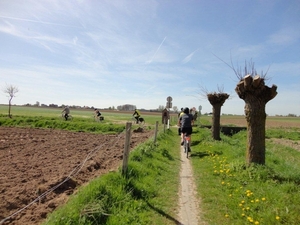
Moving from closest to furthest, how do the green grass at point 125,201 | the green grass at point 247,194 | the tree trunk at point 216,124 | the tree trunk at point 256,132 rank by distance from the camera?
the green grass at point 125,201 → the green grass at point 247,194 → the tree trunk at point 256,132 → the tree trunk at point 216,124

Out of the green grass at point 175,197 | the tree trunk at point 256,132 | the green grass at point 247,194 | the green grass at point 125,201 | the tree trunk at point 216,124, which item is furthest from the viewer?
the tree trunk at point 216,124

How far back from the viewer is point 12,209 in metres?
4.53

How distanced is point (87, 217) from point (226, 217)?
2811 mm

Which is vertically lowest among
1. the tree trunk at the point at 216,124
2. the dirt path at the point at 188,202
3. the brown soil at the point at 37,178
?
the dirt path at the point at 188,202

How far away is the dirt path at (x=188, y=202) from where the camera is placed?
14.7 ft

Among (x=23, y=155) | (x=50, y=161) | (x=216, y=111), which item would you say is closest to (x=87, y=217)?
(x=50, y=161)

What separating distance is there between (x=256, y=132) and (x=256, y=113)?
66 centimetres

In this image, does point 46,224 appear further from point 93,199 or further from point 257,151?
point 257,151

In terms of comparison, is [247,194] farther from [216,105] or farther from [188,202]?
[216,105]

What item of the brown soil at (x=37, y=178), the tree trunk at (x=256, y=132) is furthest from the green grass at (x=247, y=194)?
the brown soil at (x=37, y=178)

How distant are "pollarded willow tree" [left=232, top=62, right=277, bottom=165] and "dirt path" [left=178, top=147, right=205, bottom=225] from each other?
225 centimetres

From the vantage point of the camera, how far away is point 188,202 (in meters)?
5.29

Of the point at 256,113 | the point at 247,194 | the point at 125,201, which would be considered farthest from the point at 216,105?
the point at 125,201

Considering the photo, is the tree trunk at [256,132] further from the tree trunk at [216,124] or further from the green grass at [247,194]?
the tree trunk at [216,124]
